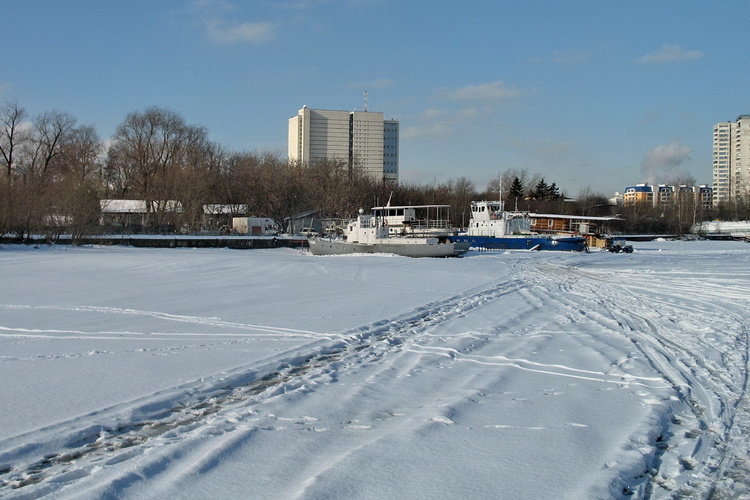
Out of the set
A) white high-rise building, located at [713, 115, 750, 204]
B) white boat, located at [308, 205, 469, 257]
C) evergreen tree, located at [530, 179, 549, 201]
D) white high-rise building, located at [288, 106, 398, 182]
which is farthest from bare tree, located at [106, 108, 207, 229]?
white high-rise building, located at [713, 115, 750, 204]

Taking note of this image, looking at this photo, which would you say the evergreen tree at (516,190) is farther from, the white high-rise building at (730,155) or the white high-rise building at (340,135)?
the white high-rise building at (340,135)

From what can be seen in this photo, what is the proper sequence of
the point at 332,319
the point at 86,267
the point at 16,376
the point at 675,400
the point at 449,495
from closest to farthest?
1. the point at 449,495
2. the point at 675,400
3. the point at 16,376
4. the point at 332,319
5. the point at 86,267

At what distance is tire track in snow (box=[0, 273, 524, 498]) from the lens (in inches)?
174

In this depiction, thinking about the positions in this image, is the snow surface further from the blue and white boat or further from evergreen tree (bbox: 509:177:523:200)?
evergreen tree (bbox: 509:177:523:200)

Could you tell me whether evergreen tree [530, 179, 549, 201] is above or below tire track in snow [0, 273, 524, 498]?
above

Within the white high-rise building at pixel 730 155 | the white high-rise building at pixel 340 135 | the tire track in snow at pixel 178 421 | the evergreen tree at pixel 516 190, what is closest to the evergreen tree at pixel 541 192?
the evergreen tree at pixel 516 190

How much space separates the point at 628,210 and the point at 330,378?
329ft

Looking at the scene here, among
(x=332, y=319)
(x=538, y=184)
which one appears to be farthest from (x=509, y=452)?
(x=538, y=184)

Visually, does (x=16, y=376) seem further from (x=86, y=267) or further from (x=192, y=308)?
(x=86, y=267)

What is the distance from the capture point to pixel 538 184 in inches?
4008

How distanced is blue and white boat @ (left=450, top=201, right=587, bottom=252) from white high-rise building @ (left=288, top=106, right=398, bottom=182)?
11468 cm

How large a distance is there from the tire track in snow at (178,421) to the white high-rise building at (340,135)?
523 feet

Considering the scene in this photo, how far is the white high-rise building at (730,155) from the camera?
483 feet

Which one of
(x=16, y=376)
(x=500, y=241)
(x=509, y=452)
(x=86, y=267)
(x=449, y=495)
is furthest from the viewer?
(x=500, y=241)
